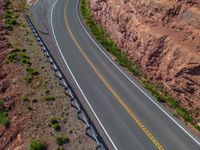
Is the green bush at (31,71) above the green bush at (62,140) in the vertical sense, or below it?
below

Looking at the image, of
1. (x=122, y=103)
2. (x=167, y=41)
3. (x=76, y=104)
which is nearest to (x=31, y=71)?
(x=76, y=104)

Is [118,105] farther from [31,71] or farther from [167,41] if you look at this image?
[31,71]

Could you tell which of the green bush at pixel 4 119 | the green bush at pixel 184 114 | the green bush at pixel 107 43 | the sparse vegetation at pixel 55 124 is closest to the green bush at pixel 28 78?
the green bush at pixel 4 119

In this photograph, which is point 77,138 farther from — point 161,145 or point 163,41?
point 163,41

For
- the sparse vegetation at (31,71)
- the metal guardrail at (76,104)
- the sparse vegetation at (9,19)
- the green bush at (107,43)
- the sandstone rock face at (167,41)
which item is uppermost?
the sandstone rock face at (167,41)

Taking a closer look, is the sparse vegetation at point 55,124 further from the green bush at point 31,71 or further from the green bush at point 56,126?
the green bush at point 31,71

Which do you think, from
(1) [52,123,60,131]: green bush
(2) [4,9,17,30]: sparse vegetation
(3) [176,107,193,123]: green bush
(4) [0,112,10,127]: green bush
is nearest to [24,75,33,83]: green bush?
(4) [0,112,10,127]: green bush
